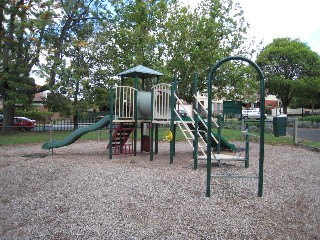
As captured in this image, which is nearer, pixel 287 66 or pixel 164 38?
pixel 164 38

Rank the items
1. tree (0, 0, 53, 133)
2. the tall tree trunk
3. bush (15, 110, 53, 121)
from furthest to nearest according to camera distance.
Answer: bush (15, 110, 53, 121) < the tall tree trunk < tree (0, 0, 53, 133)

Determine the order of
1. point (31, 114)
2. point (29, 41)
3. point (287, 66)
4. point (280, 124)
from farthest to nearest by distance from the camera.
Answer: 1. point (287, 66)
2. point (31, 114)
3. point (29, 41)
4. point (280, 124)

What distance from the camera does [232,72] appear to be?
23.1 m

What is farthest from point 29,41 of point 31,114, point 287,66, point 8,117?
point 287,66

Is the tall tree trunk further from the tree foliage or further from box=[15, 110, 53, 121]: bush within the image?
box=[15, 110, 53, 121]: bush

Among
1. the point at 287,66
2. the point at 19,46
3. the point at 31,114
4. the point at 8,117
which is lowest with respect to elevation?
the point at 8,117

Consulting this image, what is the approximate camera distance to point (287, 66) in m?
44.8

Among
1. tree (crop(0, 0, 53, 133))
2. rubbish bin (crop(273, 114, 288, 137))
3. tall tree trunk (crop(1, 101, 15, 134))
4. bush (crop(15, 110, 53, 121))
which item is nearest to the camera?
rubbish bin (crop(273, 114, 288, 137))

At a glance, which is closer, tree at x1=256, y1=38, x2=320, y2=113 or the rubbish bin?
the rubbish bin

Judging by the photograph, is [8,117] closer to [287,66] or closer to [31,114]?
[31,114]

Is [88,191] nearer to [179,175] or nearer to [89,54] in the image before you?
[179,175]

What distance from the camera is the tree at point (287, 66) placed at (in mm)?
43188

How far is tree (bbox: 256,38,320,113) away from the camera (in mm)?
43188

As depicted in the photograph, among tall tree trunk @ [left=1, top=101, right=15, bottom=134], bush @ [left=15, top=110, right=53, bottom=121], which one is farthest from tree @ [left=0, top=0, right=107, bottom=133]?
bush @ [left=15, top=110, right=53, bottom=121]
